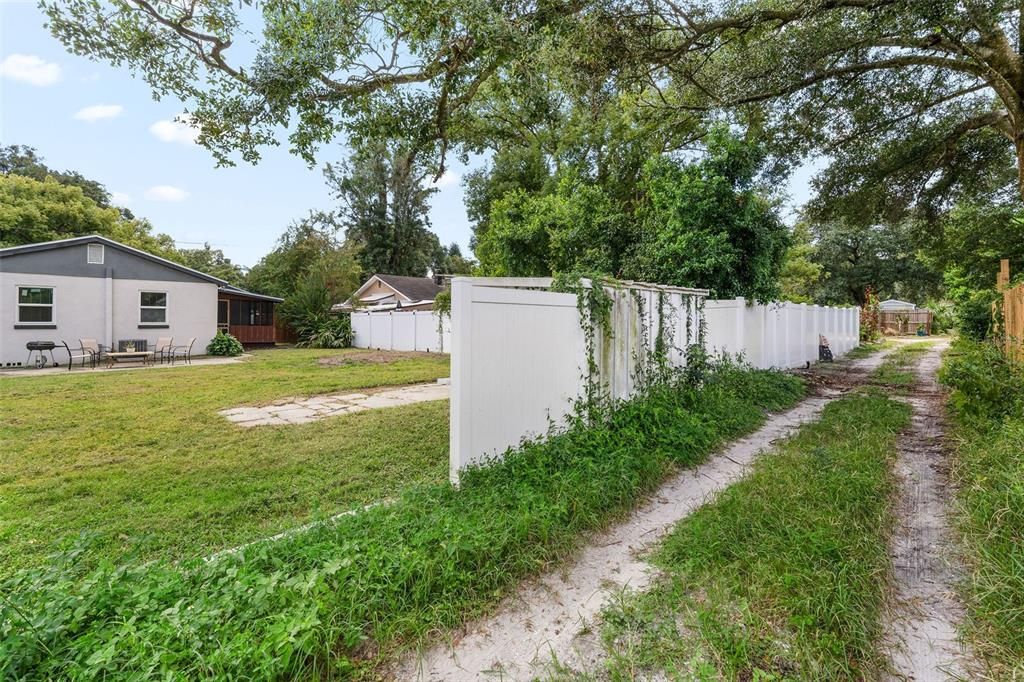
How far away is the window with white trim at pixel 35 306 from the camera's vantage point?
11.8 meters

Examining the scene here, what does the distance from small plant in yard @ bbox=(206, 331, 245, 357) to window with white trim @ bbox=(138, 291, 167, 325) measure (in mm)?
1413

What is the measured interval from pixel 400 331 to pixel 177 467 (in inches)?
535

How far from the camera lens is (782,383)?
7.19 meters

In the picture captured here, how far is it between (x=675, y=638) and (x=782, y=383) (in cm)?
640

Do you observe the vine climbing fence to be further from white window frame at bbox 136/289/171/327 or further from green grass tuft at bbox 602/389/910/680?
white window frame at bbox 136/289/171/327

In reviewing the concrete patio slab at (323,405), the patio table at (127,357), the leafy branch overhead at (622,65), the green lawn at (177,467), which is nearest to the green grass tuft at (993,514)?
the green lawn at (177,467)

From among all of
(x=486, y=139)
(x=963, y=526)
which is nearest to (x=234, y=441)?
(x=963, y=526)

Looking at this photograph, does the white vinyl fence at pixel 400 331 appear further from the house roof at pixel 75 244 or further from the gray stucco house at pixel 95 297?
the house roof at pixel 75 244

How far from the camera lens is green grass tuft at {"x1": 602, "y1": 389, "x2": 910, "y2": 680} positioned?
1753 mm

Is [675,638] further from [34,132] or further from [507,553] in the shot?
[34,132]

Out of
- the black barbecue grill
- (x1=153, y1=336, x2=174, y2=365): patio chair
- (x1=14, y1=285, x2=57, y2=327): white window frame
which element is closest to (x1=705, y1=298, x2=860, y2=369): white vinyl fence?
(x1=153, y1=336, x2=174, y2=365): patio chair

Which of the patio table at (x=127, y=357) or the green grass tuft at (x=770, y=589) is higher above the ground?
the patio table at (x=127, y=357)

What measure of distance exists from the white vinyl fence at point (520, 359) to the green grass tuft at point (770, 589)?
4.62 ft

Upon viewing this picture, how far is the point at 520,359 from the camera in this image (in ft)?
12.0
